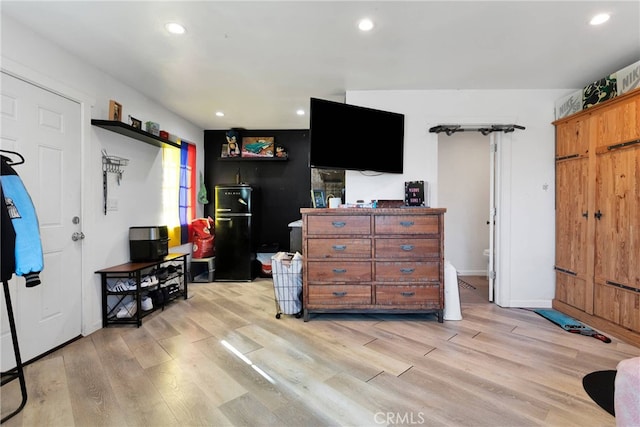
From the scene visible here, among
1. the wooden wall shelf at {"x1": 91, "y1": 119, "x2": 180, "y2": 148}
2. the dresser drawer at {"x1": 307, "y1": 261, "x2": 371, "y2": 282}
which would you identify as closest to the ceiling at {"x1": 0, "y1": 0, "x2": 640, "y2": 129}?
the wooden wall shelf at {"x1": 91, "y1": 119, "x2": 180, "y2": 148}

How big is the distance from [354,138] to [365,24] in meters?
1.04

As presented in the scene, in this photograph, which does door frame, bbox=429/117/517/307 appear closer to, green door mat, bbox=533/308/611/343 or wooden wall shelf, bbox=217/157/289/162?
green door mat, bbox=533/308/611/343

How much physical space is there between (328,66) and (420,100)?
1183 millimetres

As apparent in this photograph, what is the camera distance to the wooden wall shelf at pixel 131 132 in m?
2.55

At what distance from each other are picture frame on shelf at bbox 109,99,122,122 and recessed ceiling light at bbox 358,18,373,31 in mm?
2427

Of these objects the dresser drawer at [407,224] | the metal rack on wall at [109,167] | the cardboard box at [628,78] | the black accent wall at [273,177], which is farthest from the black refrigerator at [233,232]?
the cardboard box at [628,78]

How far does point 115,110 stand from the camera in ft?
9.03

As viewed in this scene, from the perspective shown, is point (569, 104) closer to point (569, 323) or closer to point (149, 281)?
point (569, 323)

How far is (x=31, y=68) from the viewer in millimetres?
2055

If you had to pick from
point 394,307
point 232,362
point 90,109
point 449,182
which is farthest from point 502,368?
point 90,109

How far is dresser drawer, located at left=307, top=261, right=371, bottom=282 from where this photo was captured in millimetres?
2654

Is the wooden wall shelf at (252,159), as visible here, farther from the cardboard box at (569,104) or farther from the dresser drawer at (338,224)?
the cardboard box at (569,104)

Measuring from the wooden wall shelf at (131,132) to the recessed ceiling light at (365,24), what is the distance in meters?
2.26
